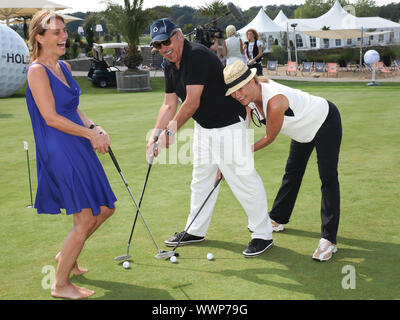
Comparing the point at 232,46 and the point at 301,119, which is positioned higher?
the point at 232,46

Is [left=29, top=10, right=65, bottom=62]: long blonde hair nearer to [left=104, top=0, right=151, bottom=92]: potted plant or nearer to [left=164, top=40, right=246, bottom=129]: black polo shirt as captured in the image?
[left=164, top=40, right=246, bottom=129]: black polo shirt

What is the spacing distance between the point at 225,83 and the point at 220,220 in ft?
6.08

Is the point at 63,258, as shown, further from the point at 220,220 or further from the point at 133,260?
the point at 220,220

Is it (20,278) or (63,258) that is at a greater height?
(63,258)

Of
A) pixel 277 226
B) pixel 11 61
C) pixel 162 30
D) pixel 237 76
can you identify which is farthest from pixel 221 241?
pixel 11 61

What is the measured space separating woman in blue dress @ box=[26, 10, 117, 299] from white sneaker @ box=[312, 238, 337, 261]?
1.98 meters

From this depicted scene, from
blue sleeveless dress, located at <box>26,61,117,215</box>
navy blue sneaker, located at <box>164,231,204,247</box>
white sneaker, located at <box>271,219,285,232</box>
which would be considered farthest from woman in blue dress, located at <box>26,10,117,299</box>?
white sneaker, located at <box>271,219,285,232</box>

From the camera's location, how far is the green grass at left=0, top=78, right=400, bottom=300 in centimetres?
442

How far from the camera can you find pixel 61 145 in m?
4.19

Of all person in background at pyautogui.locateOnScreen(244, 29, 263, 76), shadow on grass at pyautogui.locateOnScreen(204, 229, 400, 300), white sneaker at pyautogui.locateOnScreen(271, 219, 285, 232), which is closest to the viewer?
shadow on grass at pyautogui.locateOnScreen(204, 229, 400, 300)

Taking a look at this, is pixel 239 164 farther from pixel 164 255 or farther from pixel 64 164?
pixel 64 164

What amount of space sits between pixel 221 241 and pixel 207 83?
1.63m
